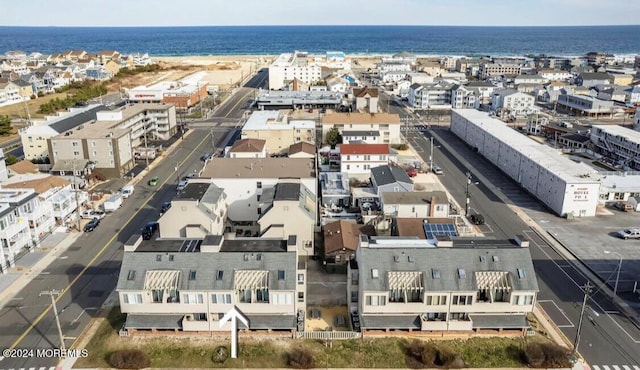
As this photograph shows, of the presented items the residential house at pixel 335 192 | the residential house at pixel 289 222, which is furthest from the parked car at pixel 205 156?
the residential house at pixel 289 222

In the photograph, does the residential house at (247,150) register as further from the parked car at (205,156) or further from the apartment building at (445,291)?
the apartment building at (445,291)

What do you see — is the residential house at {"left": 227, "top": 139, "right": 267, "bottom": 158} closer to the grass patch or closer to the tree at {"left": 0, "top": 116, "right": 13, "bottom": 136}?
the grass patch

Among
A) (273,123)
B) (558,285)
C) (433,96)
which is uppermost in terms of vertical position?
(433,96)

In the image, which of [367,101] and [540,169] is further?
[367,101]

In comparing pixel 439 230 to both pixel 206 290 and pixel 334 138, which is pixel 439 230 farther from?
Answer: pixel 334 138

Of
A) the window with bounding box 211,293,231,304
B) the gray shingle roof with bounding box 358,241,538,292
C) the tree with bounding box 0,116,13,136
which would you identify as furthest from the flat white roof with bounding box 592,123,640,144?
the tree with bounding box 0,116,13,136

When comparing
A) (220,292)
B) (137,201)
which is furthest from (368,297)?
(137,201)

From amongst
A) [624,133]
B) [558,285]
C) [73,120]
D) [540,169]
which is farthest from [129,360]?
[624,133]
